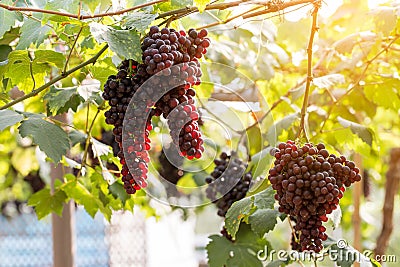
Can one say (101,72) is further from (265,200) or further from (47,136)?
(265,200)

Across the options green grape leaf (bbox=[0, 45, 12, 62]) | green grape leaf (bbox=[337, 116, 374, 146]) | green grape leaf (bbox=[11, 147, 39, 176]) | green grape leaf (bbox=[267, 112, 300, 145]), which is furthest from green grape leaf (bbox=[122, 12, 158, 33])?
green grape leaf (bbox=[11, 147, 39, 176])

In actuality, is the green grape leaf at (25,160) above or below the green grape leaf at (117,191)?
above

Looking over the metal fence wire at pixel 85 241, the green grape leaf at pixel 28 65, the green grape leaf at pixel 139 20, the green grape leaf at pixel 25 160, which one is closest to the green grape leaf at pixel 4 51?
the green grape leaf at pixel 28 65

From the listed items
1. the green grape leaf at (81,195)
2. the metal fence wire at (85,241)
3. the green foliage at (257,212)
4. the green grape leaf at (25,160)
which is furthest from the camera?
the metal fence wire at (85,241)

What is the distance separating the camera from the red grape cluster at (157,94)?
0.83m

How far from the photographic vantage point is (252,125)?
61.1 inches

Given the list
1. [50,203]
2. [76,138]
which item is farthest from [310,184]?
[50,203]

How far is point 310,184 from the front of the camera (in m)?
0.89

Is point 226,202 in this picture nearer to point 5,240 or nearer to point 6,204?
point 6,204

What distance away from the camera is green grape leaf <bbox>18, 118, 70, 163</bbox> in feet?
3.29

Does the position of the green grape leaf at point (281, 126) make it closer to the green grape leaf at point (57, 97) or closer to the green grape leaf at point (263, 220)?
the green grape leaf at point (263, 220)

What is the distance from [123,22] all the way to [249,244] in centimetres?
68

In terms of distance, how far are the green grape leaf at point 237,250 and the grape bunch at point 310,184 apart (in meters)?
0.50

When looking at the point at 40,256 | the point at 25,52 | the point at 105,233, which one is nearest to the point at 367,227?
the point at 105,233
